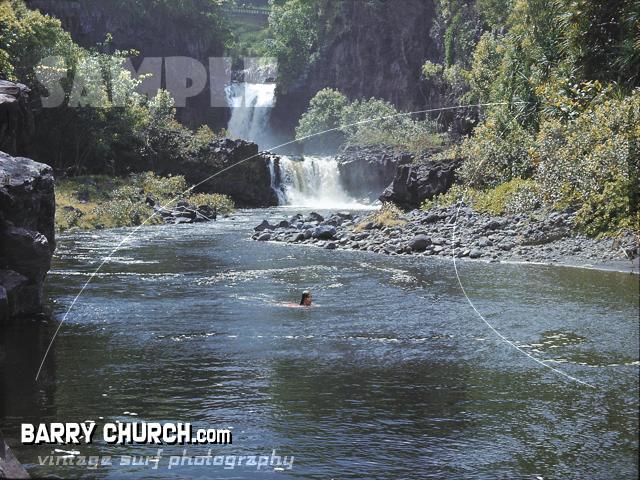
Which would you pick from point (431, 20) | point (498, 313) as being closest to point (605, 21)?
point (498, 313)

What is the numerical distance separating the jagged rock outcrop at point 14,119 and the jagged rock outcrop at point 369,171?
34.1m

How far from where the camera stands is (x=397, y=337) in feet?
48.5

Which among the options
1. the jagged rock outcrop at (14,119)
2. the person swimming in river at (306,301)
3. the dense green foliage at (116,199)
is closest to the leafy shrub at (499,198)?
the dense green foliage at (116,199)

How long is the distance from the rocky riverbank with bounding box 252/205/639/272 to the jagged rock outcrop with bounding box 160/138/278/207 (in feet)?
61.7

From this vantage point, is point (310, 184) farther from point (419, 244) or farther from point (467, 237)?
point (419, 244)

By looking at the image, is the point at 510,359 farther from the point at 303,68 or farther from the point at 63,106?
the point at 303,68

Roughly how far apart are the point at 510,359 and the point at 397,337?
257 cm

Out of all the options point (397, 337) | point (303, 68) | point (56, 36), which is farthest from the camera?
point (303, 68)

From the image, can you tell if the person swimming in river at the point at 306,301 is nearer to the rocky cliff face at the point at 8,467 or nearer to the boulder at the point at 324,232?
the rocky cliff face at the point at 8,467

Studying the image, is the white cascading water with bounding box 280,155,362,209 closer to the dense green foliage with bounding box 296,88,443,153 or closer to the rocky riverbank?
the dense green foliage with bounding box 296,88,443,153

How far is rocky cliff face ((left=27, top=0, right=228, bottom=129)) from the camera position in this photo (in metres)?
70.5

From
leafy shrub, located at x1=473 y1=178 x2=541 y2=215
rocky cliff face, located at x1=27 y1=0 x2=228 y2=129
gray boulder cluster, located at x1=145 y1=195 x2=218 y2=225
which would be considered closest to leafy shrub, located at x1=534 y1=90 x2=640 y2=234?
leafy shrub, located at x1=473 y1=178 x2=541 y2=215

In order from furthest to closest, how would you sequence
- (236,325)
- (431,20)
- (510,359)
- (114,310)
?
1. (431,20)
2. (114,310)
3. (236,325)
4. (510,359)

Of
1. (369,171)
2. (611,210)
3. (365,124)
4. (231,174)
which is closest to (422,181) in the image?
(611,210)
